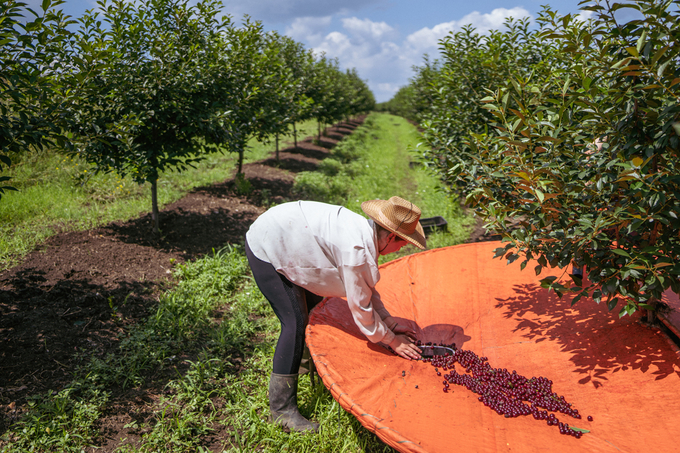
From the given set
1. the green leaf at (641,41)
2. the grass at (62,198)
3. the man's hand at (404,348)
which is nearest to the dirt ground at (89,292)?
the grass at (62,198)

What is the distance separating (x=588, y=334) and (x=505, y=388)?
806 mm

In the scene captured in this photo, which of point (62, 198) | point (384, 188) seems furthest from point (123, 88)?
point (384, 188)

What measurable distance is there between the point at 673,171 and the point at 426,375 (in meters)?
1.74

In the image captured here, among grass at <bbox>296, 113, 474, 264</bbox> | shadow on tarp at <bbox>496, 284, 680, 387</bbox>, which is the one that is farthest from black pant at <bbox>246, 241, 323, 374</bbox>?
grass at <bbox>296, 113, 474, 264</bbox>

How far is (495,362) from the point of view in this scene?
9.19ft

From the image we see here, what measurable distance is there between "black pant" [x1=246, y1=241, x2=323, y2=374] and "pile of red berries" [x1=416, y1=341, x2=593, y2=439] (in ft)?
3.06

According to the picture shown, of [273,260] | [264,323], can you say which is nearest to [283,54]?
Answer: [264,323]

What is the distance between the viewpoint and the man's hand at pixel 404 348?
2516mm

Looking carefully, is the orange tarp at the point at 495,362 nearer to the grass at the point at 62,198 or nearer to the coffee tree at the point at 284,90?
the grass at the point at 62,198

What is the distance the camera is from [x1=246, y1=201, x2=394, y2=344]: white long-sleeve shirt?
2.22m

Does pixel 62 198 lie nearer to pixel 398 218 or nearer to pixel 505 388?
pixel 398 218

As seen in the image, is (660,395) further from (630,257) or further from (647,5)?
(647,5)

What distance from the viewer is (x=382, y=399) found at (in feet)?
6.91

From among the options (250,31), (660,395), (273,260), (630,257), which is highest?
(250,31)
